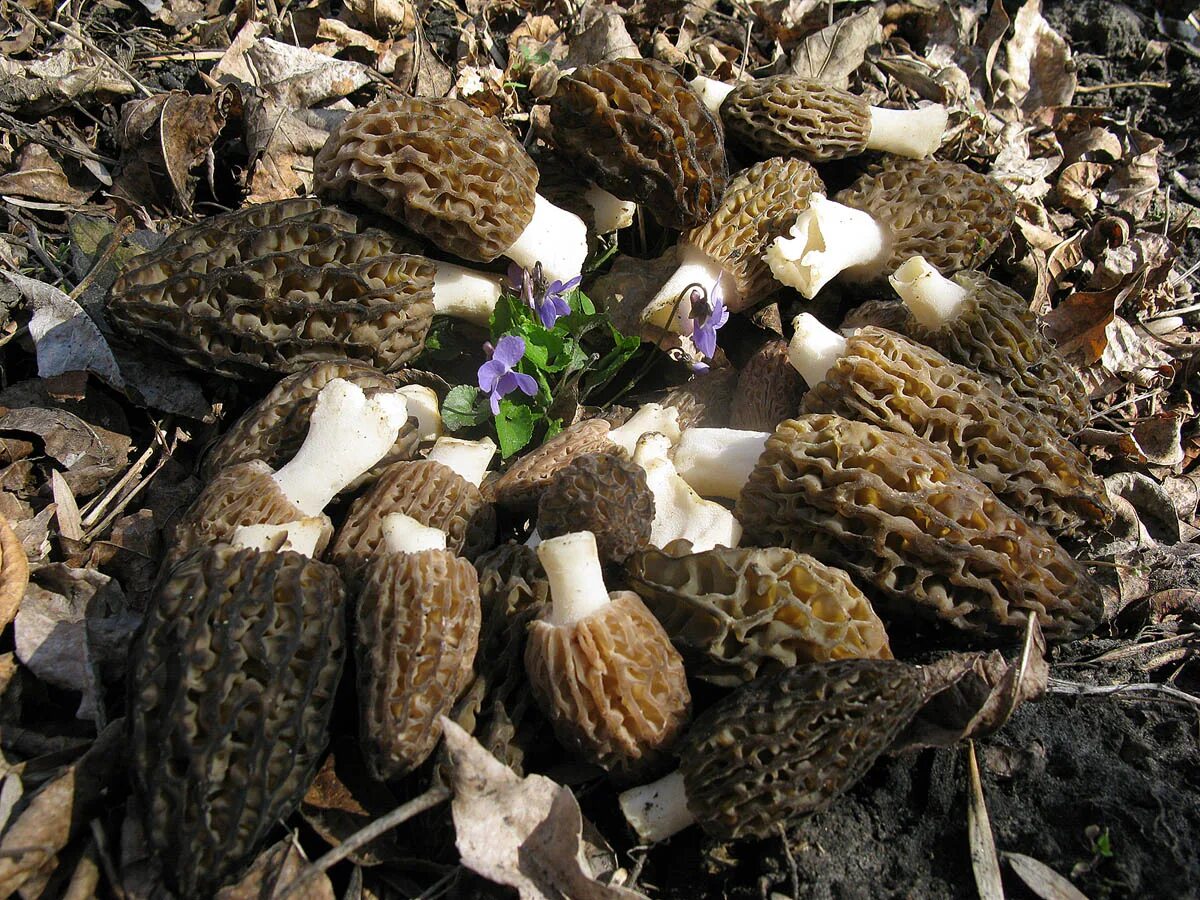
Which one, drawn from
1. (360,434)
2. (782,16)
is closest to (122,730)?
(360,434)

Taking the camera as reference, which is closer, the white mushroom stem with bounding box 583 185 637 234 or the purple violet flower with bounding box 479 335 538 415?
the purple violet flower with bounding box 479 335 538 415

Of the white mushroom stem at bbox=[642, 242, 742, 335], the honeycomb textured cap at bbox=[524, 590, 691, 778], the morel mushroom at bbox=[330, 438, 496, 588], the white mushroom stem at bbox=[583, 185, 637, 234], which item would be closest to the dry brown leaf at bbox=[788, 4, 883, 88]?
the white mushroom stem at bbox=[583, 185, 637, 234]

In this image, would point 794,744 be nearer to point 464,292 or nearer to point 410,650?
point 410,650

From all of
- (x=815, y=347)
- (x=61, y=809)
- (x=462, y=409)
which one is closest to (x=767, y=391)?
(x=815, y=347)

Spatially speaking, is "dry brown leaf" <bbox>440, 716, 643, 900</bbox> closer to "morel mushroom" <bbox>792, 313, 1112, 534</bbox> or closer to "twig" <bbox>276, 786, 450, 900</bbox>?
"twig" <bbox>276, 786, 450, 900</bbox>

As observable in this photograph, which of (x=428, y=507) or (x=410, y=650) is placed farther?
(x=428, y=507)

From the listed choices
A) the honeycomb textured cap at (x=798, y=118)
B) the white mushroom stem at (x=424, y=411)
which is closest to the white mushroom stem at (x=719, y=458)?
the white mushroom stem at (x=424, y=411)

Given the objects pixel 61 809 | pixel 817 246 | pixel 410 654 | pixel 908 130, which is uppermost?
pixel 908 130
